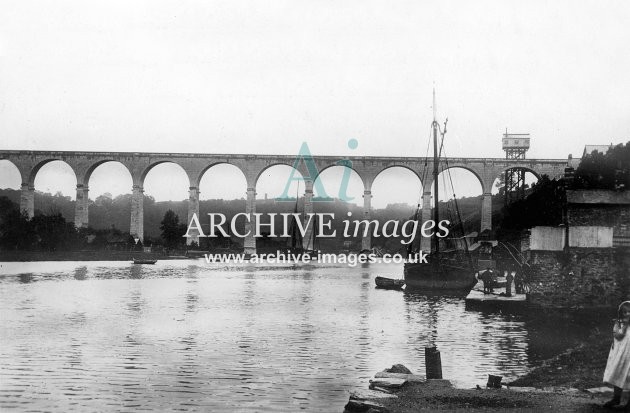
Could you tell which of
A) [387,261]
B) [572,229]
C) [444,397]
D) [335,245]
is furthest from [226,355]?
[335,245]

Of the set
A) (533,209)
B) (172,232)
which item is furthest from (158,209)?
(533,209)

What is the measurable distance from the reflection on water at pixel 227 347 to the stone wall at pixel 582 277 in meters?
0.90

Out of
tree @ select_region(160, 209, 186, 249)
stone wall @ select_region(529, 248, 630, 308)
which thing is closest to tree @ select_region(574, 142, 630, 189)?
stone wall @ select_region(529, 248, 630, 308)

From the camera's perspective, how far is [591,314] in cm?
1474

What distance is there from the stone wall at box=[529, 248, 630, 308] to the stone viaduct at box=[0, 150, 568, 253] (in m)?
46.5

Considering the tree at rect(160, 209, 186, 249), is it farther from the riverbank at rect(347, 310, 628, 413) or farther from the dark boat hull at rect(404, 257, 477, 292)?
the riverbank at rect(347, 310, 628, 413)

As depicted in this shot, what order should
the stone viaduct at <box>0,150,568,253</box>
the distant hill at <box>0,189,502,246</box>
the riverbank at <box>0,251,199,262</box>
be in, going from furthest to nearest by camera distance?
the distant hill at <box>0,189,502,246</box> < the stone viaduct at <box>0,150,568,253</box> < the riverbank at <box>0,251,199,262</box>

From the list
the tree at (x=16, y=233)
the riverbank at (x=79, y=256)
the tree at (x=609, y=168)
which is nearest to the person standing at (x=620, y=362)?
the tree at (x=609, y=168)

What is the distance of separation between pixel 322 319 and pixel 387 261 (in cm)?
5396

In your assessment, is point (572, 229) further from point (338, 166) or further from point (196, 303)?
point (338, 166)

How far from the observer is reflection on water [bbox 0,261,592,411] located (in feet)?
28.6

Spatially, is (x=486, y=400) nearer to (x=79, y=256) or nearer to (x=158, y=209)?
(x=79, y=256)

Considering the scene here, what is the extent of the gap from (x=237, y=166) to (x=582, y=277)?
4996 cm

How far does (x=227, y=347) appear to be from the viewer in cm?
1257
